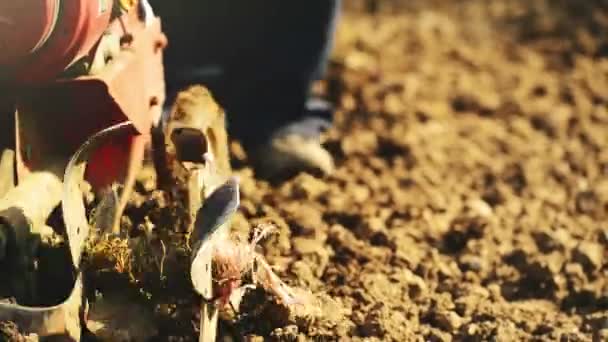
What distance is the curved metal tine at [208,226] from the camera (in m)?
1.36

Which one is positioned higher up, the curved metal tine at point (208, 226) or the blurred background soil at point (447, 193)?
the curved metal tine at point (208, 226)

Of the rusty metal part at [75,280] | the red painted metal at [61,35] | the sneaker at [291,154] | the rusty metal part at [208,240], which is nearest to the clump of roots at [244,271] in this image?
the rusty metal part at [208,240]

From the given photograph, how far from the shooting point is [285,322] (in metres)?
1.49

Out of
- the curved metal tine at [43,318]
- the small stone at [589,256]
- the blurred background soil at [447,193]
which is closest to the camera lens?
the curved metal tine at [43,318]

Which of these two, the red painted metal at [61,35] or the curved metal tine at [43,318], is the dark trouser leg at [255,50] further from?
the curved metal tine at [43,318]

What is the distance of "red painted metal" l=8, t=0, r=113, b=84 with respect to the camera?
1.34m

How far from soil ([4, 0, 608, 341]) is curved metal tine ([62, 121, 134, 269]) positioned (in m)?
0.07

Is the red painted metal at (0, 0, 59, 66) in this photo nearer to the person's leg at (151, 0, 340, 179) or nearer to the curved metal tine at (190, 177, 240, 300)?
the curved metal tine at (190, 177, 240, 300)

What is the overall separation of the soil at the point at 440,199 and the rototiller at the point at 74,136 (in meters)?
0.07

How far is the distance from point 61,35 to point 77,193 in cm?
20

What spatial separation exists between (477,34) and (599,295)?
3.95 feet

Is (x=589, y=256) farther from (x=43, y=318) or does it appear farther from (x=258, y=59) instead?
(x=43, y=318)

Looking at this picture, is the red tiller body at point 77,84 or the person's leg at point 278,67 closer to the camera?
the red tiller body at point 77,84

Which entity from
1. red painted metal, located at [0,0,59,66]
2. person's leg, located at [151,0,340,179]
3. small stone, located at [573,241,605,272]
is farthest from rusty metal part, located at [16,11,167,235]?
small stone, located at [573,241,605,272]
